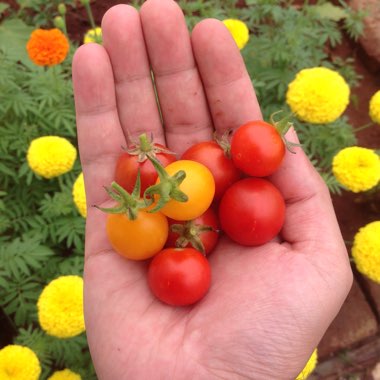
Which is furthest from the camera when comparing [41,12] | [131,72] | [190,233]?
[41,12]

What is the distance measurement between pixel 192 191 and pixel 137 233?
18 centimetres

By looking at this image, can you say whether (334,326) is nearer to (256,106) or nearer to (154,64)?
(256,106)

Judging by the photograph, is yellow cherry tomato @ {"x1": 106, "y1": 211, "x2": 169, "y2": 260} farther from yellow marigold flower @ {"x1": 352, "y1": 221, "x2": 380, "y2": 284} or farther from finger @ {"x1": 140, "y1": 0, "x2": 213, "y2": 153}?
yellow marigold flower @ {"x1": 352, "y1": 221, "x2": 380, "y2": 284}

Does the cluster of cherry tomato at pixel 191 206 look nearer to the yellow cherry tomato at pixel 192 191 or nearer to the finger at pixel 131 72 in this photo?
the yellow cherry tomato at pixel 192 191

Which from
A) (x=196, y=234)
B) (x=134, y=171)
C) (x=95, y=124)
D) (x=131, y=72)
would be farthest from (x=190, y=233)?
(x=131, y=72)

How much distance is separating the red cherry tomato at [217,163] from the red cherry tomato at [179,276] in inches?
9.2

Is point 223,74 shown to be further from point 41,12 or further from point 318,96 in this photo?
point 41,12

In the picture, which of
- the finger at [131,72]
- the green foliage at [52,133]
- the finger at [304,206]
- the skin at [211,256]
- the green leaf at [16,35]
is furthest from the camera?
the green leaf at [16,35]

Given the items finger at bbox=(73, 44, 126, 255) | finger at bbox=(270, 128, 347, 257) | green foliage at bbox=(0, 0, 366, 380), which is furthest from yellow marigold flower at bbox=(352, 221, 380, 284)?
finger at bbox=(73, 44, 126, 255)

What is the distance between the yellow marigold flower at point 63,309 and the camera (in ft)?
5.20

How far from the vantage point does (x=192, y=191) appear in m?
1.32

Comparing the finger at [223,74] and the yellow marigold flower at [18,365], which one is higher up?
the finger at [223,74]

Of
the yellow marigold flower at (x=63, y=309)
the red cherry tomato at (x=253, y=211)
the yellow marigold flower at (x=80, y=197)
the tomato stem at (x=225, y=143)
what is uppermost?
the tomato stem at (x=225, y=143)

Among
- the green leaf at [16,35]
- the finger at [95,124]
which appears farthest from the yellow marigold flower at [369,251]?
the green leaf at [16,35]
